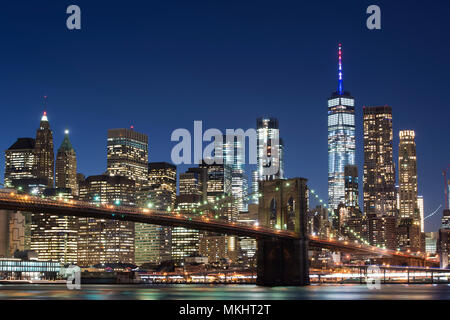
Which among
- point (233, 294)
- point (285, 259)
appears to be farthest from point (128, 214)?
point (285, 259)

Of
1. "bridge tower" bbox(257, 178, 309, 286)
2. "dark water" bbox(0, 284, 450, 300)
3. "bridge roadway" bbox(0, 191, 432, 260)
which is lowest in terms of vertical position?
"dark water" bbox(0, 284, 450, 300)

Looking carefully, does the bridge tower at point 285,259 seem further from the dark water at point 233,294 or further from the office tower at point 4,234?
the office tower at point 4,234

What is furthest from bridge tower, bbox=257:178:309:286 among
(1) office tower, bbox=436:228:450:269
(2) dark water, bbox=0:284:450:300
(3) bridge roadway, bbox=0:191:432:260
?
(1) office tower, bbox=436:228:450:269

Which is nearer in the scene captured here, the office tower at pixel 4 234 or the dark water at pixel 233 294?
the dark water at pixel 233 294

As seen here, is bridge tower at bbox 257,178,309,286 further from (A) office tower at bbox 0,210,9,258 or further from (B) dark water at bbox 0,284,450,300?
(A) office tower at bbox 0,210,9,258

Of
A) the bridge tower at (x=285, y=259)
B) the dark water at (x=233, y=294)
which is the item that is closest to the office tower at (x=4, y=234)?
the dark water at (x=233, y=294)

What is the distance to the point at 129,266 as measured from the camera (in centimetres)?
18375

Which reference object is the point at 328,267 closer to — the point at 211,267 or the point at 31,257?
the point at 211,267

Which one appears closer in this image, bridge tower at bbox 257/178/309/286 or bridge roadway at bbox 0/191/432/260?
bridge roadway at bbox 0/191/432/260
